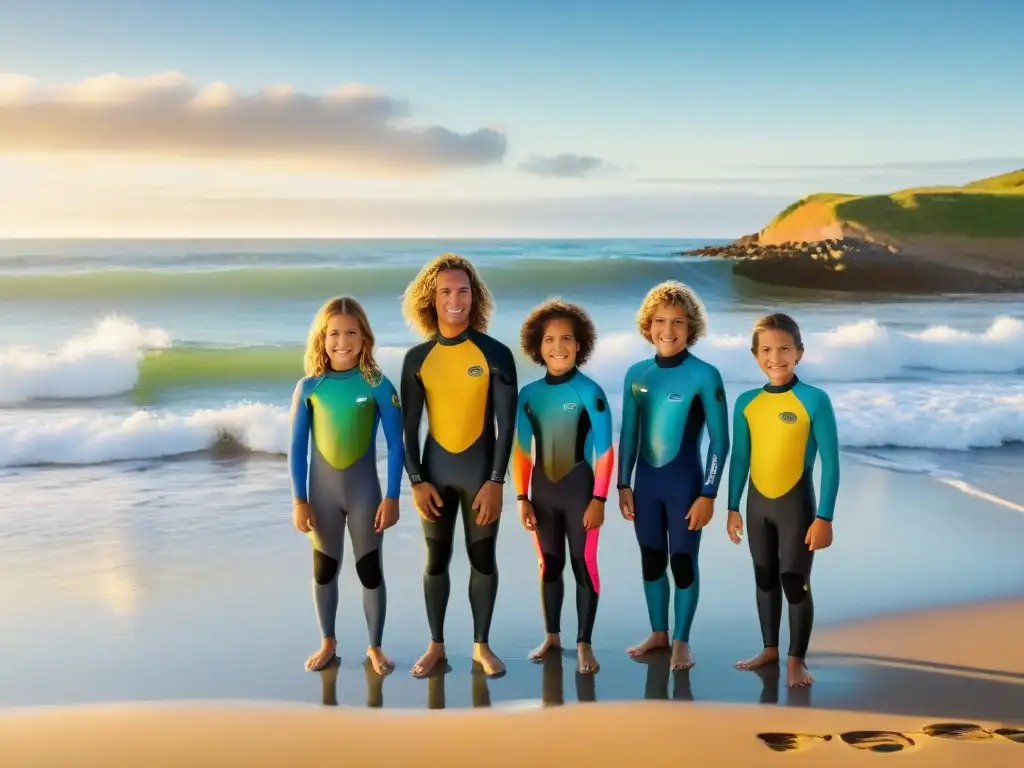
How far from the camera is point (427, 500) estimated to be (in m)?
3.61

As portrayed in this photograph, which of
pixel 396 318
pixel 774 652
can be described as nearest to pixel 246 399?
pixel 396 318

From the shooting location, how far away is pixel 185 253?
1047 inches

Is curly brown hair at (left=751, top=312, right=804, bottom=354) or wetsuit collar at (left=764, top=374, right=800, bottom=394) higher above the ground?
curly brown hair at (left=751, top=312, right=804, bottom=354)

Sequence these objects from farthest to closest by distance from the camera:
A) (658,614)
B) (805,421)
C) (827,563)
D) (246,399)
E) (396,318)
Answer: (396,318)
(246,399)
(827,563)
(658,614)
(805,421)

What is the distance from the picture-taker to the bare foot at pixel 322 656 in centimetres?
362

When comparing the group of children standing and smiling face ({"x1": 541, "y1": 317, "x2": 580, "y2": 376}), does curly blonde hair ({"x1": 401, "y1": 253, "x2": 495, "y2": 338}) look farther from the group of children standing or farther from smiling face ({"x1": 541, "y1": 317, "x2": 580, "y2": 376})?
smiling face ({"x1": 541, "y1": 317, "x2": 580, "y2": 376})

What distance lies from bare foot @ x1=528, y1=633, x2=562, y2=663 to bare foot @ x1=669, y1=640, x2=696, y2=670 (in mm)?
450

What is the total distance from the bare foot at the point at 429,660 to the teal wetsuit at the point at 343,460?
0.83 feet

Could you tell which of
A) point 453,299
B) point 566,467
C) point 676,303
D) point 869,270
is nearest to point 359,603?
point 566,467

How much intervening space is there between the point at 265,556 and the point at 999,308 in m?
18.2

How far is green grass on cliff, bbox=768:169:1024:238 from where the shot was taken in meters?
26.4

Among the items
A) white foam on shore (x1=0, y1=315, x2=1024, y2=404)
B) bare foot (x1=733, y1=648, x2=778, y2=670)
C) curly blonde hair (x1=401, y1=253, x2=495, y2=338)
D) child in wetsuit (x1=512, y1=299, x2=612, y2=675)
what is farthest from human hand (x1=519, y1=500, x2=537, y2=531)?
white foam on shore (x1=0, y1=315, x2=1024, y2=404)

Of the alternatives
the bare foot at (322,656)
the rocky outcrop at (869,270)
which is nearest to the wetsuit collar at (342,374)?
the bare foot at (322,656)

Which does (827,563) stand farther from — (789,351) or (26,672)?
(26,672)
